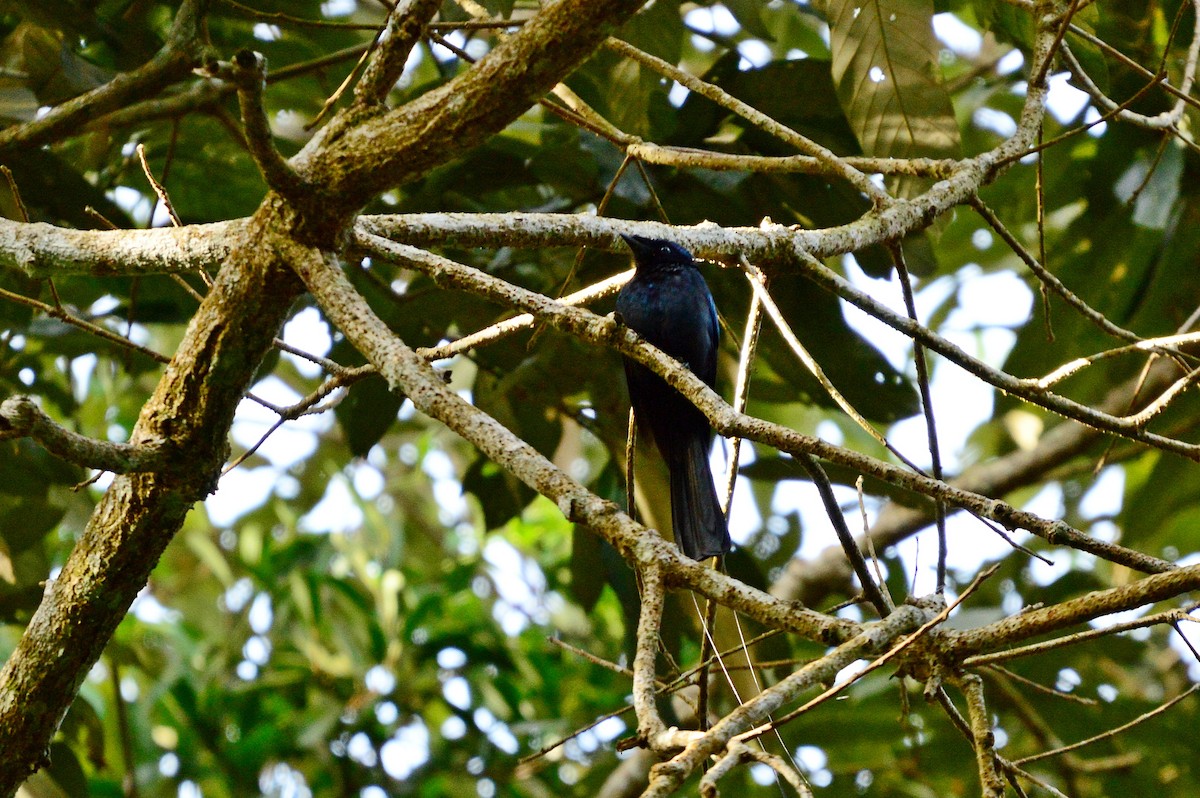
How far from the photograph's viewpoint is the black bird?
11.0 feet

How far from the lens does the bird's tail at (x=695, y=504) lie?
2774mm

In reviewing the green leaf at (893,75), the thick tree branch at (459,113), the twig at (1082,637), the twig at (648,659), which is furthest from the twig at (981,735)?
the green leaf at (893,75)

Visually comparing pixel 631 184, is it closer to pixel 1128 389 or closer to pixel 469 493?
pixel 469 493

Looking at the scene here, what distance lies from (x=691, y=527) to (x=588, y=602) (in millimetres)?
1267

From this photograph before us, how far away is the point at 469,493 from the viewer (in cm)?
414

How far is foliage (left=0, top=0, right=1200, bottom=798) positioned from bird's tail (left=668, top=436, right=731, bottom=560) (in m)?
0.24

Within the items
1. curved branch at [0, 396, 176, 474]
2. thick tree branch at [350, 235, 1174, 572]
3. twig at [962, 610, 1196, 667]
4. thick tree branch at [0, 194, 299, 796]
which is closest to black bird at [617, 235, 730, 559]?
thick tree branch at [350, 235, 1174, 572]

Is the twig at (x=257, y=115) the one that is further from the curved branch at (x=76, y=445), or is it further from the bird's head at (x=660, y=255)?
the bird's head at (x=660, y=255)

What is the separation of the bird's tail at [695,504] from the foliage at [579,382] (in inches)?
9.4

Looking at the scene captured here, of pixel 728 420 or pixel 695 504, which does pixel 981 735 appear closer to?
pixel 728 420

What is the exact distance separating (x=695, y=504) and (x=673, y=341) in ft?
2.35

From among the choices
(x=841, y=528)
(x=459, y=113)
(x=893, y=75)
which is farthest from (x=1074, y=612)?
(x=893, y=75)

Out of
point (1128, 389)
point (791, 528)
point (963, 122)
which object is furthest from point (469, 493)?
point (963, 122)

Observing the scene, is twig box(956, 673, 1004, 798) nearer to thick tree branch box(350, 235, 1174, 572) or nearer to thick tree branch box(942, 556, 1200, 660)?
thick tree branch box(942, 556, 1200, 660)
